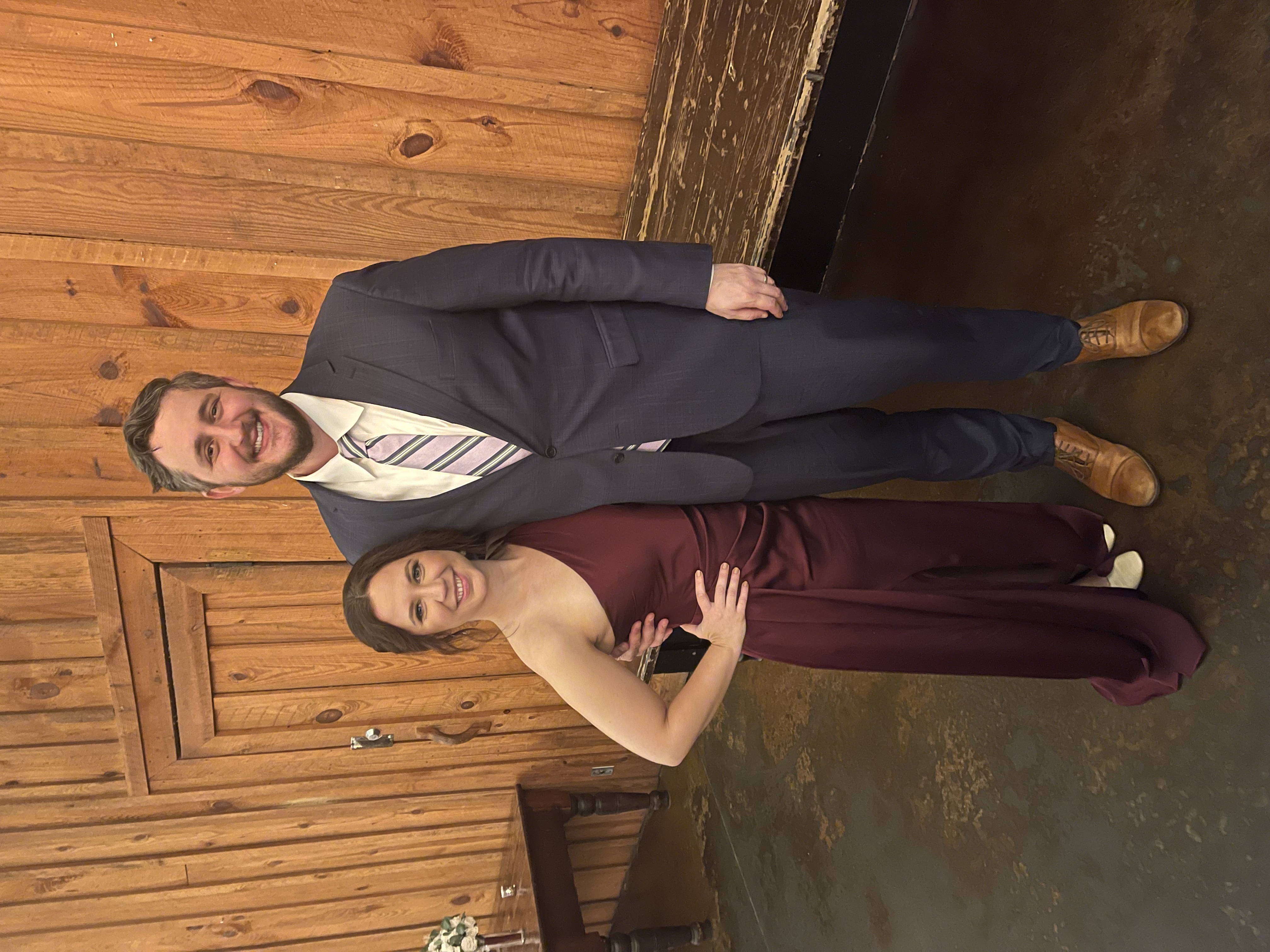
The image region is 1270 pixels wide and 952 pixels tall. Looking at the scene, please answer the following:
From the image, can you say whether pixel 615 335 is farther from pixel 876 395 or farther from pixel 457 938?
pixel 457 938

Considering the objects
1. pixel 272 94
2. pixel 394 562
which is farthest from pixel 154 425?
pixel 272 94

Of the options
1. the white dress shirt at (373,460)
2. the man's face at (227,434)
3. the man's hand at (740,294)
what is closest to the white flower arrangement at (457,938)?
the white dress shirt at (373,460)

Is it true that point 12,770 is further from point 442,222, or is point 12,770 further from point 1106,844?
point 1106,844

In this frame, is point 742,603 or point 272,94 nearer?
point 742,603

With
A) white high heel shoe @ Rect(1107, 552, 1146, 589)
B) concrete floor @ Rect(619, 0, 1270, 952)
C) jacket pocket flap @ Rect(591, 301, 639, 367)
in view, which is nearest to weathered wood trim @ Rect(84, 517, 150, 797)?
jacket pocket flap @ Rect(591, 301, 639, 367)

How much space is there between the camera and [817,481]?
199cm

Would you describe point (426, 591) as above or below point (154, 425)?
below

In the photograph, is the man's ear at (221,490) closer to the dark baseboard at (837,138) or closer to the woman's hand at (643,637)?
the woman's hand at (643,637)

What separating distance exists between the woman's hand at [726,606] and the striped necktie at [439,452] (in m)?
0.48

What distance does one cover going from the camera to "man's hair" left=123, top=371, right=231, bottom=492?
1658 mm

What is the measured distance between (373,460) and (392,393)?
0.57 feet

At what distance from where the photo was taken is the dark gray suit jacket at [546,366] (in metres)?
1.68

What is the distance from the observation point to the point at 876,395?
1.97 m

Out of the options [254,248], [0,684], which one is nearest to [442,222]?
[254,248]
